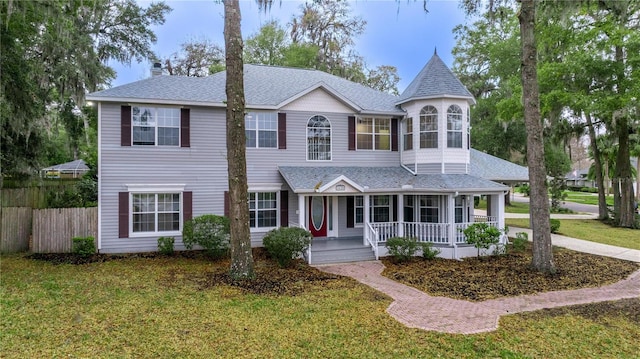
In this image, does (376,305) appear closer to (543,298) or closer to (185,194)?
(543,298)

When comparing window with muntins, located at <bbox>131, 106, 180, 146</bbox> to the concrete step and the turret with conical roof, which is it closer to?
the concrete step

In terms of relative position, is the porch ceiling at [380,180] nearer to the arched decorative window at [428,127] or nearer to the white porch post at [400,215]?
the white porch post at [400,215]

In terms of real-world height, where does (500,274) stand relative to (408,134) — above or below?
below

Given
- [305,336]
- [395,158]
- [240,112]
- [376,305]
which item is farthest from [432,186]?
[305,336]

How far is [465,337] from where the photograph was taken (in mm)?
6027

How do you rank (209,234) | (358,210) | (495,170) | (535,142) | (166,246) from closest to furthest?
(535,142)
(209,234)
(166,246)
(358,210)
(495,170)

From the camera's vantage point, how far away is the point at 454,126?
1409cm

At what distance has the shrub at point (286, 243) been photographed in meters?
10.7

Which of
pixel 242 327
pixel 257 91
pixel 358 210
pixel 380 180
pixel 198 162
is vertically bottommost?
pixel 242 327

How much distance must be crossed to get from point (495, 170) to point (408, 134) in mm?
4884

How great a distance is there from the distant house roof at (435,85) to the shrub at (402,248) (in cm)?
559

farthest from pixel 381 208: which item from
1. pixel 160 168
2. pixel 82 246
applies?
pixel 82 246

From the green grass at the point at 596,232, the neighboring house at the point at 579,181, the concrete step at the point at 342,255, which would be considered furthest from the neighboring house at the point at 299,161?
the neighboring house at the point at 579,181

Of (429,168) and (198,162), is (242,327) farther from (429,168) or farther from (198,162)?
Result: (429,168)
